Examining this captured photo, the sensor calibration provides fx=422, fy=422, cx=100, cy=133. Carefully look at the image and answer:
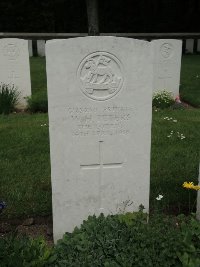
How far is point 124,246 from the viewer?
290 cm

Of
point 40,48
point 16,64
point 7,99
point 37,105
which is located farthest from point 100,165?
point 40,48

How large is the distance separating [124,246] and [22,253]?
27.2 inches

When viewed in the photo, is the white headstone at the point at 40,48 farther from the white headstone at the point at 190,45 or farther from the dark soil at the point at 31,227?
the dark soil at the point at 31,227

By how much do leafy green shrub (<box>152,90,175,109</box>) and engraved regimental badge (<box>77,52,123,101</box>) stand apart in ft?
17.3

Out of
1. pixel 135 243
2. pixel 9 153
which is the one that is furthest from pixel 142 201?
pixel 9 153

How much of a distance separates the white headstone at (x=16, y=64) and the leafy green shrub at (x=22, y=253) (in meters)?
5.90

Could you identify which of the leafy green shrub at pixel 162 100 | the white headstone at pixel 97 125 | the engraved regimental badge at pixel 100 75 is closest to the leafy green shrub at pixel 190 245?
the white headstone at pixel 97 125

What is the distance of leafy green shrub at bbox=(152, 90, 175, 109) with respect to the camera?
8461 mm

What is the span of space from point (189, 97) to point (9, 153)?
16.8 ft

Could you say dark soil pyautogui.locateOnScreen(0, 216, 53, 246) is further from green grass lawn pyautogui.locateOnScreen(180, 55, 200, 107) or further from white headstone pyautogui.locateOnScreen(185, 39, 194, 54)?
white headstone pyautogui.locateOnScreen(185, 39, 194, 54)

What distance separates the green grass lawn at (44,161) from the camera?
4.24 m

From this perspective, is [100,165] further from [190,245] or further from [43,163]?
[43,163]

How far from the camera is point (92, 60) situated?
3.21 metres

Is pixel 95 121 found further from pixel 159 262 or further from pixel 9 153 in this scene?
pixel 9 153
